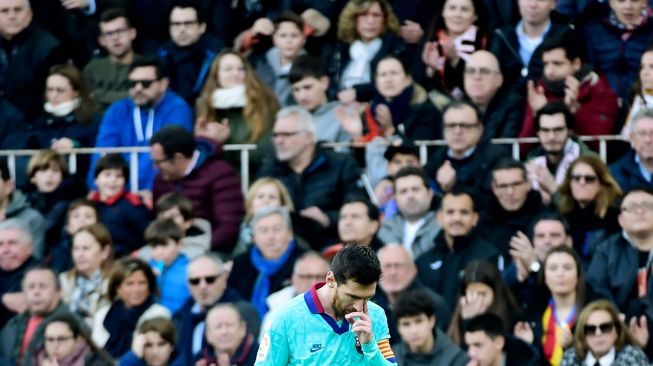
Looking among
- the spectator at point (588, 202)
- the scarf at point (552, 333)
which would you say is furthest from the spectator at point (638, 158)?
the scarf at point (552, 333)

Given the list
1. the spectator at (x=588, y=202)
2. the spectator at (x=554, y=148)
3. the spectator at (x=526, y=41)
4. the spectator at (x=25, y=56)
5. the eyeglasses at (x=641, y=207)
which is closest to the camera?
the eyeglasses at (x=641, y=207)

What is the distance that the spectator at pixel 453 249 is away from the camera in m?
15.7

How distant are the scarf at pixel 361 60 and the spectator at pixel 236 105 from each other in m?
0.88

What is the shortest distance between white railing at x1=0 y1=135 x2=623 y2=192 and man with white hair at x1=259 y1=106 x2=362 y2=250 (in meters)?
0.33

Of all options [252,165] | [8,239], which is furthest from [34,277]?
[252,165]

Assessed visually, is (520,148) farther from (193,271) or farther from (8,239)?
(8,239)

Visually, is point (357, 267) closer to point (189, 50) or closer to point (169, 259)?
point (169, 259)

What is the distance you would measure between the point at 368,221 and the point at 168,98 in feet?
8.16

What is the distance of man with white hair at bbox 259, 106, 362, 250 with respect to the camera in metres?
16.4

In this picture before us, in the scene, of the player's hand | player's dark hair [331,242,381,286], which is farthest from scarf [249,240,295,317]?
player's dark hair [331,242,381,286]

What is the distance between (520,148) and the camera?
16688 mm

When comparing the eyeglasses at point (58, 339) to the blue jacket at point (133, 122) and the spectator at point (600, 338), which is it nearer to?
the blue jacket at point (133, 122)

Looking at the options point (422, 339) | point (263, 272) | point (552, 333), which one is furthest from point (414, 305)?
point (263, 272)

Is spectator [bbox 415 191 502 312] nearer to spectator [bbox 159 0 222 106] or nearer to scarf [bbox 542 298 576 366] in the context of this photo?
scarf [bbox 542 298 576 366]
